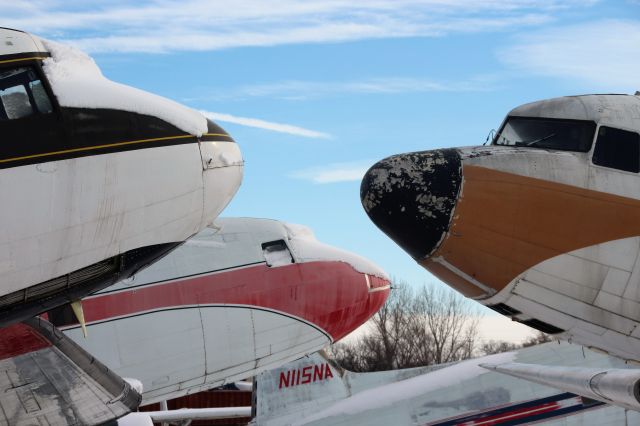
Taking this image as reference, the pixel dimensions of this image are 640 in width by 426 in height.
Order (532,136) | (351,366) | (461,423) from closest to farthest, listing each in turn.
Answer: (532,136)
(461,423)
(351,366)

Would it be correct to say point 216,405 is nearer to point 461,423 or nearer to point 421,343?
point 461,423

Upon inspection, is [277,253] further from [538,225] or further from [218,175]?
[538,225]

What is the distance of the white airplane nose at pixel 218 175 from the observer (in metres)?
10.4

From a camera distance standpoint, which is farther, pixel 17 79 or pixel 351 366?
pixel 351 366

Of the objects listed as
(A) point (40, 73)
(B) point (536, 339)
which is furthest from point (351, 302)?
(B) point (536, 339)

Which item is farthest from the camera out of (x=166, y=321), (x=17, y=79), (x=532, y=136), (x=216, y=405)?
(x=216, y=405)

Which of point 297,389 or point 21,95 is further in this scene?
point 297,389

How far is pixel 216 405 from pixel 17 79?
30855 millimetres

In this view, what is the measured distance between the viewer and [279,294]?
19.9 metres

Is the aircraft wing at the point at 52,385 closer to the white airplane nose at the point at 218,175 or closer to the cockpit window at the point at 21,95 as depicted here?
the white airplane nose at the point at 218,175

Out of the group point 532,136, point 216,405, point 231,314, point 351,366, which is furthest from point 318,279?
point 351,366

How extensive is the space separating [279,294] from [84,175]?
1072 cm

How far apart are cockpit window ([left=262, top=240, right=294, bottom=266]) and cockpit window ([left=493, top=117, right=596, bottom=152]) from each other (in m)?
9.66

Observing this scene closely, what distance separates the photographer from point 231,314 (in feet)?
62.4
